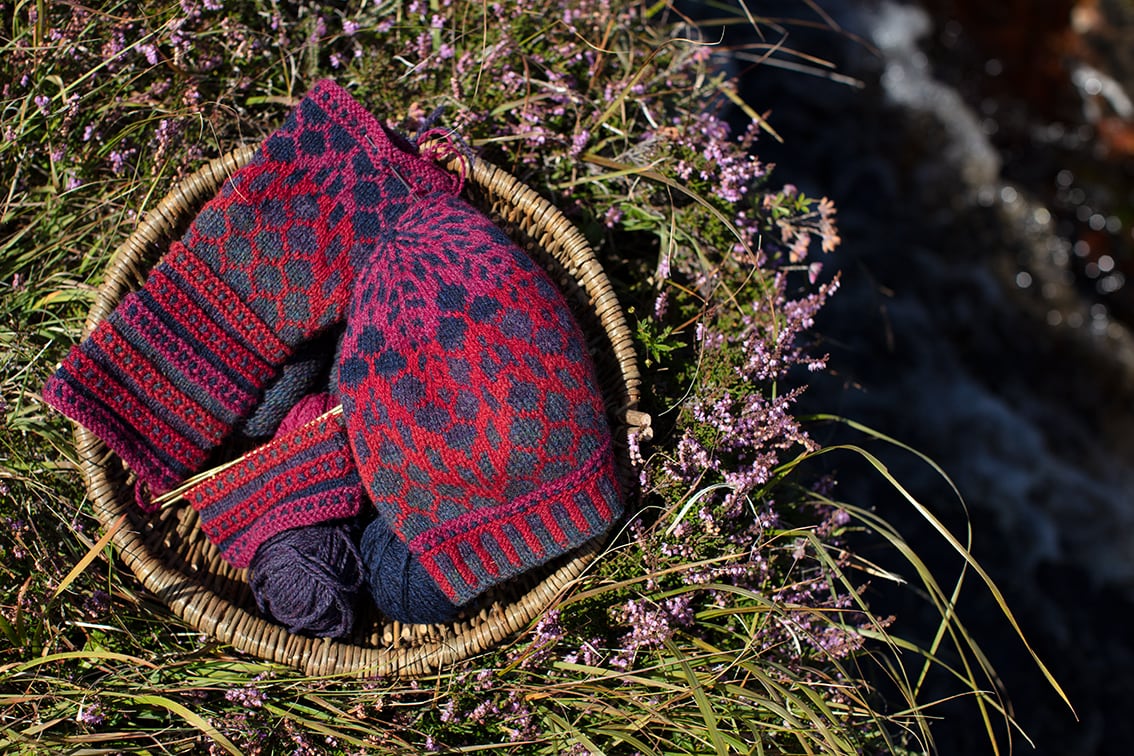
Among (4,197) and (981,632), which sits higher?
(4,197)

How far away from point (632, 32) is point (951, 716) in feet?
6.71

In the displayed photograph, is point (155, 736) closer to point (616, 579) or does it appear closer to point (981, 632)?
point (616, 579)

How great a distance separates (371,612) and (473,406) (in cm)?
62

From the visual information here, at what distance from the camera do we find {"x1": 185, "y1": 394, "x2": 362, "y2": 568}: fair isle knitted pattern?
1.89 meters

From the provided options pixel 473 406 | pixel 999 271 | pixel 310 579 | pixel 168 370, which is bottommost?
pixel 310 579

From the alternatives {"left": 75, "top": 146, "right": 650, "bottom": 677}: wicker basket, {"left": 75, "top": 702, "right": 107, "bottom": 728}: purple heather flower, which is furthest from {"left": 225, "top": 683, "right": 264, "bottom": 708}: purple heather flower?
{"left": 75, "top": 702, "right": 107, "bottom": 728}: purple heather flower

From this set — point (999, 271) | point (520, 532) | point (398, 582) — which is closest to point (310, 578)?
point (398, 582)

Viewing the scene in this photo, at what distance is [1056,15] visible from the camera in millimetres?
3557

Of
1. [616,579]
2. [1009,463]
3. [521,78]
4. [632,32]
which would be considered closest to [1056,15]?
[1009,463]

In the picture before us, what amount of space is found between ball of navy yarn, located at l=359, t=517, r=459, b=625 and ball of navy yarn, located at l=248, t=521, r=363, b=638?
4 centimetres

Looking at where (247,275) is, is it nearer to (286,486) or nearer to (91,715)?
(286,486)

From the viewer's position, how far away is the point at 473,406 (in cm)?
170

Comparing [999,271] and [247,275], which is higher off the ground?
[247,275]

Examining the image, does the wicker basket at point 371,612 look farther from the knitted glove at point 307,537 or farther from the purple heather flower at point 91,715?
the purple heather flower at point 91,715
